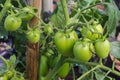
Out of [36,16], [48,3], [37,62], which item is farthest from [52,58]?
[48,3]

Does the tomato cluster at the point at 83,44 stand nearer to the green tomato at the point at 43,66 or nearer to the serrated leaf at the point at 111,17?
the serrated leaf at the point at 111,17

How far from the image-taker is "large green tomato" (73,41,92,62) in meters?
0.78

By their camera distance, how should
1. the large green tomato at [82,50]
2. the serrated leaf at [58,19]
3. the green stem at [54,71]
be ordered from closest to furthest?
the large green tomato at [82,50], the green stem at [54,71], the serrated leaf at [58,19]

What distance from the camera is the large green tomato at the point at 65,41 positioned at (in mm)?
797

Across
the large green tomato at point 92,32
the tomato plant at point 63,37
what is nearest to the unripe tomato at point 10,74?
the tomato plant at point 63,37

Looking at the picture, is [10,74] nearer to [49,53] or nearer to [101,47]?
[49,53]

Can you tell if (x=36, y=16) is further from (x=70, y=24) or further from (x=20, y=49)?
(x=20, y=49)

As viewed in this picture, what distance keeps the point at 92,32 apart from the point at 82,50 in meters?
0.05

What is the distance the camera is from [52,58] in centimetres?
95

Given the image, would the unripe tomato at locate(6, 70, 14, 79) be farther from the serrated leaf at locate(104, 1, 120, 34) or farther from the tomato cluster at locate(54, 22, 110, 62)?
the serrated leaf at locate(104, 1, 120, 34)

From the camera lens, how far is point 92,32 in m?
0.79

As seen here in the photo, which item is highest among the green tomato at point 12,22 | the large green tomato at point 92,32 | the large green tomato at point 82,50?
the green tomato at point 12,22

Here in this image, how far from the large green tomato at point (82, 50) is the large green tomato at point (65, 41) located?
22mm

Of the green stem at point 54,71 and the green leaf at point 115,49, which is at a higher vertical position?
the green leaf at point 115,49
